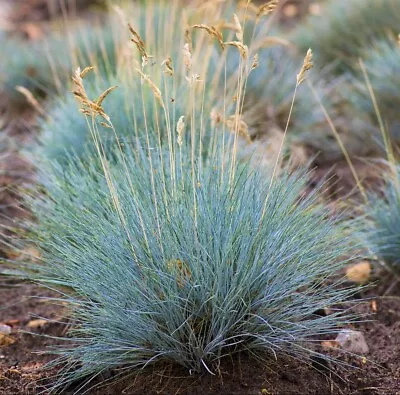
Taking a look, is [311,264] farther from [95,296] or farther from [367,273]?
[367,273]

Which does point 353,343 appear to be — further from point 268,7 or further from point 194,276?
point 268,7

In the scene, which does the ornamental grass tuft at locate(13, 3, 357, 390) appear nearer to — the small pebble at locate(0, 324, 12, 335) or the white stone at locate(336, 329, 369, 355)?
the white stone at locate(336, 329, 369, 355)

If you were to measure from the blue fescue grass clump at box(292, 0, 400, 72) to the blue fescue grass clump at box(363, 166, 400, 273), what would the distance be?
2933mm

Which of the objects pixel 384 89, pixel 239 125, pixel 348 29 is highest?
pixel 239 125

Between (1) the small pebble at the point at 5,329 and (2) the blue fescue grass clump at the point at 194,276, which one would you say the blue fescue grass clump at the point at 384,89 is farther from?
(1) the small pebble at the point at 5,329

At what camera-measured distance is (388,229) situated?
345cm

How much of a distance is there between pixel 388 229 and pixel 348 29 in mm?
3617

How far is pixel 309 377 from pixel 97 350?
691 mm

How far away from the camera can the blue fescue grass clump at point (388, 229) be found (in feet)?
11.2

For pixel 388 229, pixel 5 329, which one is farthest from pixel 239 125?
pixel 5 329

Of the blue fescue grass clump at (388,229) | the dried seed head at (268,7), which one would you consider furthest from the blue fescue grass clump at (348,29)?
the dried seed head at (268,7)

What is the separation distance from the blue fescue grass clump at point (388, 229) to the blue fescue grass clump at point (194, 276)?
875 millimetres

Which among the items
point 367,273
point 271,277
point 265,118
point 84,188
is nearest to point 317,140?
point 265,118

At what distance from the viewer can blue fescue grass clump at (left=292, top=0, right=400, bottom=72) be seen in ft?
21.1
